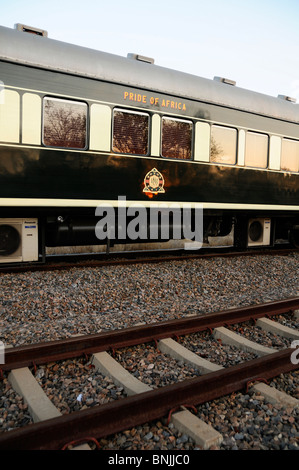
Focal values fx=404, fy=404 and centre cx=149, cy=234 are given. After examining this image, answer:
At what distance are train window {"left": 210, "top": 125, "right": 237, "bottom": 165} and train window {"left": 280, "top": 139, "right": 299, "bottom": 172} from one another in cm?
163

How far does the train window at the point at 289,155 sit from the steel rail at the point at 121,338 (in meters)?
5.30

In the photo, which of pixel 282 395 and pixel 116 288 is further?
pixel 116 288

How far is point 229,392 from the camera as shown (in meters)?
2.84

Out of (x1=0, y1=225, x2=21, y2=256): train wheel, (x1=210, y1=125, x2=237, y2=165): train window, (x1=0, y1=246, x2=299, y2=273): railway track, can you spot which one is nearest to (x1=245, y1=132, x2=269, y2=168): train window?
(x1=210, y1=125, x2=237, y2=165): train window

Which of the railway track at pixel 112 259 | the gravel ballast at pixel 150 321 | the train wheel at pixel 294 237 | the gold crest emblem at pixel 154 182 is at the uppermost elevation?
the gold crest emblem at pixel 154 182

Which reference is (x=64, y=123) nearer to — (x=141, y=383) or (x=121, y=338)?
(x=121, y=338)

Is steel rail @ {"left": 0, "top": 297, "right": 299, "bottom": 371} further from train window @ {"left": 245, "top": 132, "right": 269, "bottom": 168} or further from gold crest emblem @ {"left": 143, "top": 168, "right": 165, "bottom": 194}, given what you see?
train window @ {"left": 245, "top": 132, "right": 269, "bottom": 168}

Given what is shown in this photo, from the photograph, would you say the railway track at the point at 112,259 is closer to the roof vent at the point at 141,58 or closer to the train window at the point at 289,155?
the train window at the point at 289,155

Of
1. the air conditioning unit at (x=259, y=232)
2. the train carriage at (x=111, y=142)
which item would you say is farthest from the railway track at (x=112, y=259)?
the air conditioning unit at (x=259, y=232)

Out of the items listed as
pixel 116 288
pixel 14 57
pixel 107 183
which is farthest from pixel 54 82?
pixel 116 288

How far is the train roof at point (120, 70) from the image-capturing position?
227 inches

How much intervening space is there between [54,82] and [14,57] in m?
0.62

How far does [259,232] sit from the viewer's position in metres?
9.48
